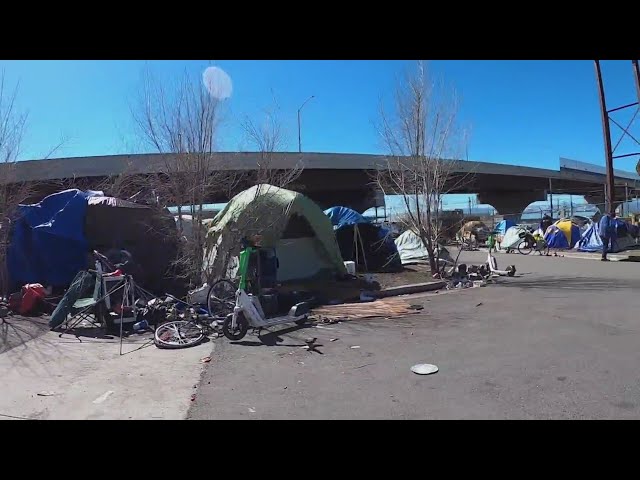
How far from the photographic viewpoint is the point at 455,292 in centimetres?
1257

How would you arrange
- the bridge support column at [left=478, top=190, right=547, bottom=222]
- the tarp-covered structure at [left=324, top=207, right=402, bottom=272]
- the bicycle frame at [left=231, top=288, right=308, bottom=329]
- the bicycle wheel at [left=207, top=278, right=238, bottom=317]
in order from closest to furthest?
1. the bicycle frame at [left=231, top=288, right=308, bottom=329]
2. the bicycle wheel at [left=207, top=278, right=238, bottom=317]
3. the tarp-covered structure at [left=324, top=207, right=402, bottom=272]
4. the bridge support column at [left=478, top=190, right=547, bottom=222]

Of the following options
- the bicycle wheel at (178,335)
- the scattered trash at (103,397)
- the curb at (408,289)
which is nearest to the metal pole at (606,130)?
the curb at (408,289)

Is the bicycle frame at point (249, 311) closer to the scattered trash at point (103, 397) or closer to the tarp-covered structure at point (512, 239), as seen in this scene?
the scattered trash at point (103, 397)

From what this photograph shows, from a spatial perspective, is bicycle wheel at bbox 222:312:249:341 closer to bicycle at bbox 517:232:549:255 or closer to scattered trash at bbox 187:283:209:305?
scattered trash at bbox 187:283:209:305

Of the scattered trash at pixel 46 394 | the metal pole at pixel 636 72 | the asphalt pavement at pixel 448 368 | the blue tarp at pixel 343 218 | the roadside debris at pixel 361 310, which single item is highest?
the metal pole at pixel 636 72

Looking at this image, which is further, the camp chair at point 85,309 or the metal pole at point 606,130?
the metal pole at point 606,130

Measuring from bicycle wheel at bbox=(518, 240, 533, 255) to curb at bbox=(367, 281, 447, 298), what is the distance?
47.9ft

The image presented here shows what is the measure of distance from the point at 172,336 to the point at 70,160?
→ 1286 inches

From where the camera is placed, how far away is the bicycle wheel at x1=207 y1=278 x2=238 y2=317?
350 inches

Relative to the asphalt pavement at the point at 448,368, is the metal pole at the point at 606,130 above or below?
above

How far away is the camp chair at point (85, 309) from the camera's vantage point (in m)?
8.63

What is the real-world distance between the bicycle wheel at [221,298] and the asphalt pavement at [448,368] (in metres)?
1.17

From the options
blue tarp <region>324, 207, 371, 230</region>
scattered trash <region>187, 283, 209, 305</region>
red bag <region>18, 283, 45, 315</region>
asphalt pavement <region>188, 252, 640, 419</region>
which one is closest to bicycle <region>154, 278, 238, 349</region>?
scattered trash <region>187, 283, 209, 305</region>

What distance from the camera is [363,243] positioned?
18547 millimetres
